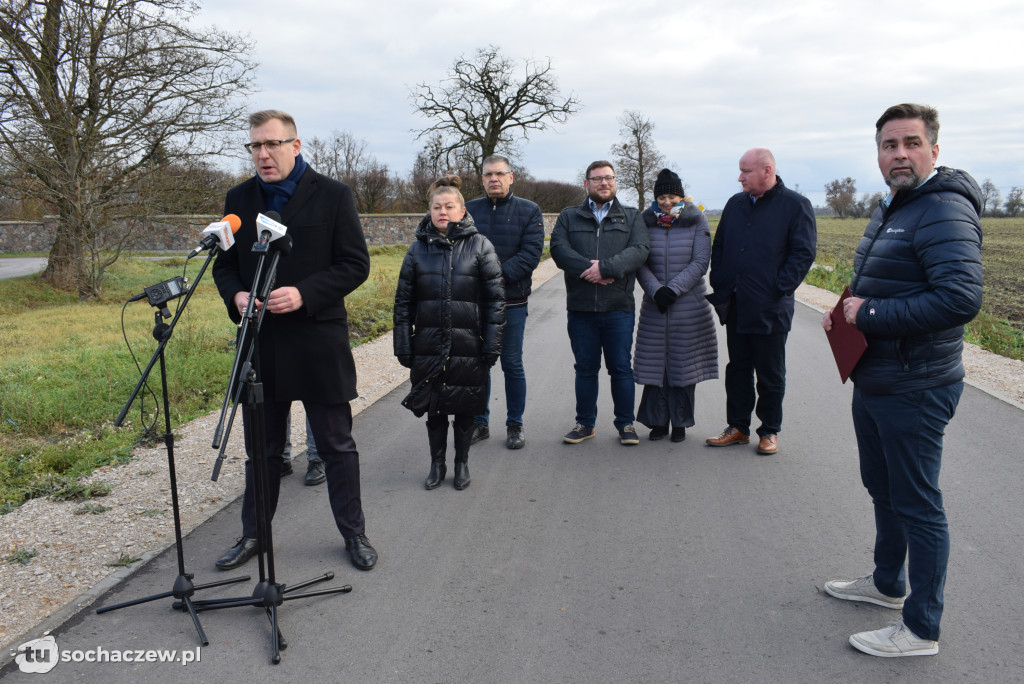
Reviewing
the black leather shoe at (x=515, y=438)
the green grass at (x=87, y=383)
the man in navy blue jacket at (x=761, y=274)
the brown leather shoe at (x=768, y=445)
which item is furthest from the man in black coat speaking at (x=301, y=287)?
the brown leather shoe at (x=768, y=445)

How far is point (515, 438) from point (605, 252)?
1.63 meters

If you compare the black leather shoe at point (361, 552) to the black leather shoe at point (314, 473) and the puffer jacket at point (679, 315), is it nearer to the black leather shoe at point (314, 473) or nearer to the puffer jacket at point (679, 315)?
the black leather shoe at point (314, 473)

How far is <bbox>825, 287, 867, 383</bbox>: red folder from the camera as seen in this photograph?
3229 mm

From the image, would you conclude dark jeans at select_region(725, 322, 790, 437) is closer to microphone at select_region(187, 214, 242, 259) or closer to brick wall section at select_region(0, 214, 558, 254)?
microphone at select_region(187, 214, 242, 259)

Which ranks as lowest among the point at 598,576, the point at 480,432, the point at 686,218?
the point at 598,576

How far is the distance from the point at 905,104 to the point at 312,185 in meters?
2.65

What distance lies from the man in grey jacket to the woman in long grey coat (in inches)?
5.5

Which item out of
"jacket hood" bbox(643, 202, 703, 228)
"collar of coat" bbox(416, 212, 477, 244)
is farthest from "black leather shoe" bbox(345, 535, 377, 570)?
"jacket hood" bbox(643, 202, 703, 228)

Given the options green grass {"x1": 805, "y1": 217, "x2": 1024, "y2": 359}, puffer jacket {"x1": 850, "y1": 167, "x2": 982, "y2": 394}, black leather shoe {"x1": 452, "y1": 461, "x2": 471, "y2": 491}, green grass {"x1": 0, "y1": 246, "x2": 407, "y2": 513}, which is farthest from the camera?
green grass {"x1": 805, "y1": 217, "x2": 1024, "y2": 359}

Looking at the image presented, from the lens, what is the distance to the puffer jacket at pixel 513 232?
600 cm

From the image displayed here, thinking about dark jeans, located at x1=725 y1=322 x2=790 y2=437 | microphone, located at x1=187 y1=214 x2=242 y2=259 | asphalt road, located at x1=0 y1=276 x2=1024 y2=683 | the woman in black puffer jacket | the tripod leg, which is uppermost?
microphone, located at x1=187 y1=214 x2=242 y2=259

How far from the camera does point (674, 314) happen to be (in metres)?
5.96

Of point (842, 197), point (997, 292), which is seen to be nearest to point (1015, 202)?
point (842, 197)

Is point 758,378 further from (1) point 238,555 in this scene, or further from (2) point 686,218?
(1) point 238,555
